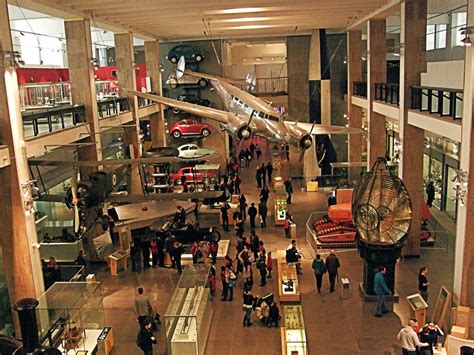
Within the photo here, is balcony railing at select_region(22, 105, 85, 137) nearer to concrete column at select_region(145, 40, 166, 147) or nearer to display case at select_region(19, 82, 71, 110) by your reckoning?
display case at select_region(19, 82, 71, 110)

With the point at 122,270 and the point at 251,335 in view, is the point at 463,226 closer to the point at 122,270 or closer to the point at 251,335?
the point at 251,335

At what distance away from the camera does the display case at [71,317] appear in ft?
34.0

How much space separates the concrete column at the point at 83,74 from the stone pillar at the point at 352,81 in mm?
13534

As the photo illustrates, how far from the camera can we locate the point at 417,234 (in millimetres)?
16641

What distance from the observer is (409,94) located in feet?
51.7

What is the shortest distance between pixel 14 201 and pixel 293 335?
7242 mm

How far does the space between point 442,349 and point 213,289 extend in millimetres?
5995

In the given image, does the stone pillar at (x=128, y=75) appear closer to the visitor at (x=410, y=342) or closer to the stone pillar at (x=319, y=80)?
the stone pillar at (x=319, y=80)

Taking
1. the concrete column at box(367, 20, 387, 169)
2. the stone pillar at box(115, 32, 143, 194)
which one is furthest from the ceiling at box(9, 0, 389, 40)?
the concrete column at box(367, 20, 387, 169)

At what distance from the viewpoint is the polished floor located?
454 inches

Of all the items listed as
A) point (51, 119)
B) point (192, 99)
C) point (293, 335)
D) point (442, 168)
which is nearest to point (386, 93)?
point (442, 168)

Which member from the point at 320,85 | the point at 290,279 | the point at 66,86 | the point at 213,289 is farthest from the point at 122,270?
the point at 320,85

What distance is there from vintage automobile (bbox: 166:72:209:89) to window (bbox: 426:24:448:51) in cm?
1312

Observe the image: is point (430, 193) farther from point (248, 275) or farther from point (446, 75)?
point (248, 275)
